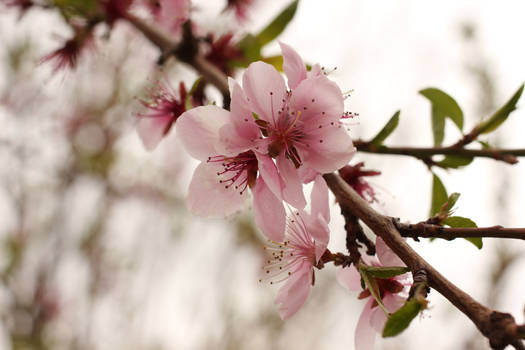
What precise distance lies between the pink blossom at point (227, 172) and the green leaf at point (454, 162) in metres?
0.46

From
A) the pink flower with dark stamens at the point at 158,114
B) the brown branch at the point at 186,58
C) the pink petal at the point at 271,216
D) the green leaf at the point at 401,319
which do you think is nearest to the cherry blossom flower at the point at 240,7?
the brown branch at the point at 186,58

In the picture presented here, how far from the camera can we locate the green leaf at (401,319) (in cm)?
49

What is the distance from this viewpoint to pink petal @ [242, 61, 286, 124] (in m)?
0.61

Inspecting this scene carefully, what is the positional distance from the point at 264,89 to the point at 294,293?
0.33 m

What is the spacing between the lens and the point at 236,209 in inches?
27.6

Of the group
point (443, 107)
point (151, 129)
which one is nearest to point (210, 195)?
point (151, 129)

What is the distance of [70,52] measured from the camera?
1.27 m

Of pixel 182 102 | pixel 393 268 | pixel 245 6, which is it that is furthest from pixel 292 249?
pixel 245 6

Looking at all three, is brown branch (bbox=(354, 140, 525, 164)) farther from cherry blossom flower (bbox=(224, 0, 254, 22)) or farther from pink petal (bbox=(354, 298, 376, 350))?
cherry blossom flower (bbox=(224, 0, 254, 22))

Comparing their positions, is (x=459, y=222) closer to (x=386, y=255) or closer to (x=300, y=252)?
(x=386, y=255)

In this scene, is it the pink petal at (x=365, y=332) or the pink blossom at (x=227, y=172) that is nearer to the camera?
the pink blossom at (x=227, y=172)

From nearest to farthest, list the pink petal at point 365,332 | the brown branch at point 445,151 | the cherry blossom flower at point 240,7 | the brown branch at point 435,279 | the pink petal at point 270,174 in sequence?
the brown branch at point 435,279
the pink petal at point 270,174
the pink petal at point 365,332
the brown branch at point 445,151
the cherry blossom flower at point 240,7

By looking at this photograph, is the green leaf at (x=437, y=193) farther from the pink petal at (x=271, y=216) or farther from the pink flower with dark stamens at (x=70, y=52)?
the pink flower with dark stamens at (x=70, y=52)

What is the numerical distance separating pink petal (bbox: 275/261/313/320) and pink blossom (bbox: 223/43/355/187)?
6.8 inches
